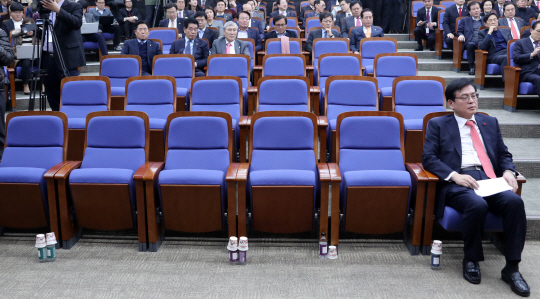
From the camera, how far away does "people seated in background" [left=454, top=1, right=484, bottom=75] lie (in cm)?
298

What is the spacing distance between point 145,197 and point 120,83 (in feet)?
3.66

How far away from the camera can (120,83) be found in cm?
241

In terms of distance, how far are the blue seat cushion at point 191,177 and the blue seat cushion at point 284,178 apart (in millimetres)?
97

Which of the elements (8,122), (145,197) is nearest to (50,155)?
(8,122)

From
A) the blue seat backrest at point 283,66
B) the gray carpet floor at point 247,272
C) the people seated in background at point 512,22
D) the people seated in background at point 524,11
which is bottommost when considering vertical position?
the gray carpet floor at point 247,272

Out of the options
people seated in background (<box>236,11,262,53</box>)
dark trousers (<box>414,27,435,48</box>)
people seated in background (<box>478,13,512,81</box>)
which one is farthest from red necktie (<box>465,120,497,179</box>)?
dark trousers (<box>414,27,435,48</box>)

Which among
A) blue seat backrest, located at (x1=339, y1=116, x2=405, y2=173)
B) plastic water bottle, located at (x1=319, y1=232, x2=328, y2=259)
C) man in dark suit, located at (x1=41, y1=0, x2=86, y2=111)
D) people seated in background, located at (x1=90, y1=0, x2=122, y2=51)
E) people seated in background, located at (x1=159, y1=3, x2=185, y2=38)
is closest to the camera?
plastic water bottle, located at (x1=319, y1=232, x2=328, y2=259)

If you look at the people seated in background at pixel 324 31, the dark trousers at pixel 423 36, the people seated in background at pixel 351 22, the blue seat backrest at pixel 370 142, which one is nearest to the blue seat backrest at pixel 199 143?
the blue seat backrest at pixel 370 142

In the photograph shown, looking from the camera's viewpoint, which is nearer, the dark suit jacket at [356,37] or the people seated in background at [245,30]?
the dark suit jacket at [356,37]

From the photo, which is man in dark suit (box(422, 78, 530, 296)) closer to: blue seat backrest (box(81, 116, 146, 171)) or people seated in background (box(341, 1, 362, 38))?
blue seat backrest (box(81, 116, 146, 171))

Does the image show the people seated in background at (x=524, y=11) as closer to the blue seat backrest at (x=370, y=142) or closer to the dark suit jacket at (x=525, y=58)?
the dark suit jacket at (x=525, y=58)

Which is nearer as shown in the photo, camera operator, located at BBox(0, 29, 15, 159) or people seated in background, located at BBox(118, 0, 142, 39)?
camera operator, located at BBox(0, 29, 15, 159)

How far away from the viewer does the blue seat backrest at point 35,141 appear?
161cm

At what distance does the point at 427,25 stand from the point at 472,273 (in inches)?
106
